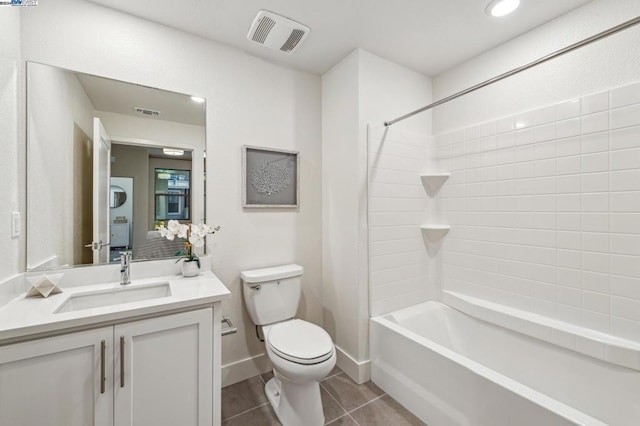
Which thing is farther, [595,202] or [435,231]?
[435,231]

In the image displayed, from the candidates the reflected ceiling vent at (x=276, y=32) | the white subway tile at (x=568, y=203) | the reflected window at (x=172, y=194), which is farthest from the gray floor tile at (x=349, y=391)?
the reflected ceiling vent at (x=276, y=32)

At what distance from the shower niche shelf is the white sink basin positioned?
2038 millimetres

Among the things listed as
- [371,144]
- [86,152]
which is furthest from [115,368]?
[371,144]

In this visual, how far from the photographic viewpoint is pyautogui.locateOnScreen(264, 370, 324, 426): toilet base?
1.51m

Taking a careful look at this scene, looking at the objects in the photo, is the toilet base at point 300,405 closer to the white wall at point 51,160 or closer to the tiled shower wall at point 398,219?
the tiled shower wall at point 398,219

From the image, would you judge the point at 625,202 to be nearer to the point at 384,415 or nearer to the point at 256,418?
the point at 384,415

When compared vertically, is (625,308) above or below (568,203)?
below

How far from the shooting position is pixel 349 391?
6.19 feet

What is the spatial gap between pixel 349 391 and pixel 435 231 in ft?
4.61

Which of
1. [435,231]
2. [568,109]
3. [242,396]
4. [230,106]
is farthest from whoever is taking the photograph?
[435,231]

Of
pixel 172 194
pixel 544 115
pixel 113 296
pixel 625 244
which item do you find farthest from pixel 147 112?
pixel 625 244

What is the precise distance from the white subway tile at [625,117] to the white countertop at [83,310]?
7.27ft

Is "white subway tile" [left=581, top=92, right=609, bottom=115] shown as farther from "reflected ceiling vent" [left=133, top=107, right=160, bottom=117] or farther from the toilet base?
"reflected ceiling vent" [left=133, top=107, right=160, bottom=117]

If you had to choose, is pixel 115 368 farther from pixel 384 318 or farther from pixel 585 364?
pixel 585 364
